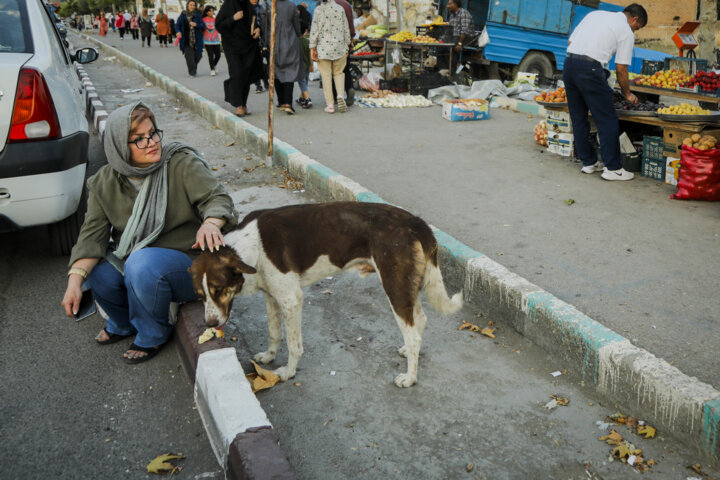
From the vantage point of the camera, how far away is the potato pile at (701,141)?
541 cm

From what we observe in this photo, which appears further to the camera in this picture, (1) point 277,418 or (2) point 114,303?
(2) point 114,303

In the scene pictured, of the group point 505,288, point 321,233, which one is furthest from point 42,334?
point 505,288

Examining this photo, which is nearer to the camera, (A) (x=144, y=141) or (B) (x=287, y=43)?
(A) (x=144, y=141)

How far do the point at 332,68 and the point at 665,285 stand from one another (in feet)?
26.6

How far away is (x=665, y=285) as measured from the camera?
3764mm

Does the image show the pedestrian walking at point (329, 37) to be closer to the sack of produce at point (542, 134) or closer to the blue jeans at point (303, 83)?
the blue jeans at point (303, 83)

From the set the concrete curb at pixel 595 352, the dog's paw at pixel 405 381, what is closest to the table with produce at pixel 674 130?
the concrete curb at pixel 595 352

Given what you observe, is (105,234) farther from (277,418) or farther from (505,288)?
(505,288)

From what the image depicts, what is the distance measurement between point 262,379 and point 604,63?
523cm

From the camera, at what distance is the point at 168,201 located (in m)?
3.27

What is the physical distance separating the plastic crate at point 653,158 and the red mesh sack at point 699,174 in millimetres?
662

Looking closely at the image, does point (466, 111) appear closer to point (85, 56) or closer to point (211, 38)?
point (85, 56)

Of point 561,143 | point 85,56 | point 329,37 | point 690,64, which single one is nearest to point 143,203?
point 85,56

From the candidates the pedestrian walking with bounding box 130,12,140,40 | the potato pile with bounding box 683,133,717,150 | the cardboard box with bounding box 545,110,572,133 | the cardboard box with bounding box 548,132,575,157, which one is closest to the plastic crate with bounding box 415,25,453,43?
the cardboard box with bounding box 545,110,572,133
